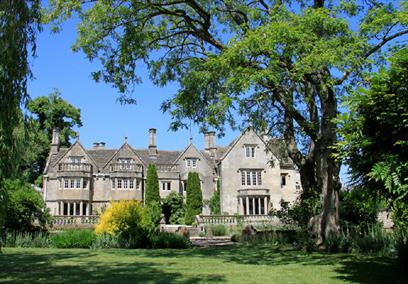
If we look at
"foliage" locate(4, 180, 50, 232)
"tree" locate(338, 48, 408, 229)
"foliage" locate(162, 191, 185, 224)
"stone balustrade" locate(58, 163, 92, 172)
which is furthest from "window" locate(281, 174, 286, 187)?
"tree" locate(338, 48, 408, 229)

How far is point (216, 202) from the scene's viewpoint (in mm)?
55281

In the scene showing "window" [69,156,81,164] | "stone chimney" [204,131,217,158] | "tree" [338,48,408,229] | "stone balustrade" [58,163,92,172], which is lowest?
"tree" [338,48,408,229]

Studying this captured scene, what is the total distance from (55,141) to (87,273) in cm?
5163

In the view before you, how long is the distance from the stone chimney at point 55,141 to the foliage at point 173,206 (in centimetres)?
1703

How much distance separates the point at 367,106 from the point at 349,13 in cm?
919

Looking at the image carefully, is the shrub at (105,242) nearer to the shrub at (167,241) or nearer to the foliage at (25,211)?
the shrub at (167,241)

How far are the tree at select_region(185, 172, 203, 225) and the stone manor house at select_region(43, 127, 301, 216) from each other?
137 inches

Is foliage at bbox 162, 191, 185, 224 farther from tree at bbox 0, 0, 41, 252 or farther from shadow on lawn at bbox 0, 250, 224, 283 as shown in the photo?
tree at bbox 0, 0, 41, 252

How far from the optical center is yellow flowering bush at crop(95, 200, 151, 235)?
2092cm

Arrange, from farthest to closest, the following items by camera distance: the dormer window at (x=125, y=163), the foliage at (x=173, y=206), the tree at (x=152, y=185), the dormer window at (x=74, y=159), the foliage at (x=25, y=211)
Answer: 1. the dormer window at (x=125, y=163)
2. the dormer window at (x=74, y=159)
3. the foliage at (x=173, y=206)
4. the tree at (x=152, y=185)
5. the foliage at (x=25, y=211)

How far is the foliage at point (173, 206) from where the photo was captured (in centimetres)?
5359

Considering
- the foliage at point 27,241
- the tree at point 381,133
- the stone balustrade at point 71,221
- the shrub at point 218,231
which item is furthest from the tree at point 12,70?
the stone balustrade at point 71,221

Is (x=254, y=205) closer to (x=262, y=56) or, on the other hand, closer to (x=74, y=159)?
(x=74, y=159)

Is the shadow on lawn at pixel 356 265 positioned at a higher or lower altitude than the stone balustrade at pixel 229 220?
lower
